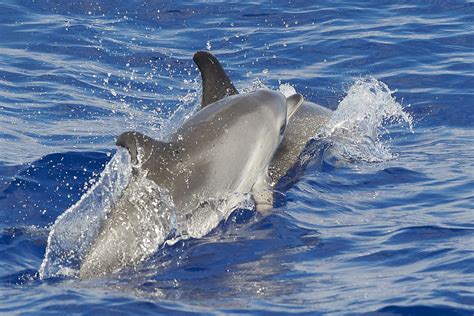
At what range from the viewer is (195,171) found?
1059 cm

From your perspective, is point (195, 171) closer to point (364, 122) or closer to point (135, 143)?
point (135, 143)

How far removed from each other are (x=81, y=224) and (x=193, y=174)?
116 centimetres

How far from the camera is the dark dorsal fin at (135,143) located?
31.6 ft

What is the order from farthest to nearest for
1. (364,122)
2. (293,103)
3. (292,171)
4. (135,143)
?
(364,122) → (293,103) → (292,171) → (135,143)

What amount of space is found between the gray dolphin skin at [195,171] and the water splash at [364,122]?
3.61ft

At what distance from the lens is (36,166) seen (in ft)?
41.7

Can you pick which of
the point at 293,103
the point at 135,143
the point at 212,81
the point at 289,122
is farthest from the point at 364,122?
the point at 135,143

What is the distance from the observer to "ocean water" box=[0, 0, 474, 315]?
29.7ft

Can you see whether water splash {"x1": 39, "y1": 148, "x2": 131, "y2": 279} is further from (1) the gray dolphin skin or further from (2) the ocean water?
(1) the gray dolphin skin

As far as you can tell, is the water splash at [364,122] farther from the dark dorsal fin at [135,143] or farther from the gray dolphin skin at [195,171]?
the dark dorsal fin at [135,143]

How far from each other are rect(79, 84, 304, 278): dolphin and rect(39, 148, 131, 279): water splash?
0.50 ft

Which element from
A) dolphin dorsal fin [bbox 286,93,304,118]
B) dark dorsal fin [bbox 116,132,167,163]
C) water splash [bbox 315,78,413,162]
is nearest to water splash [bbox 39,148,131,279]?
dark dorsal fin [bbox 116,132,167,163]

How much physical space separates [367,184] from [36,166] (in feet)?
12.0

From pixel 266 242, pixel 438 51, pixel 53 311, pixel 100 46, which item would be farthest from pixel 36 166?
pixel 438 51
